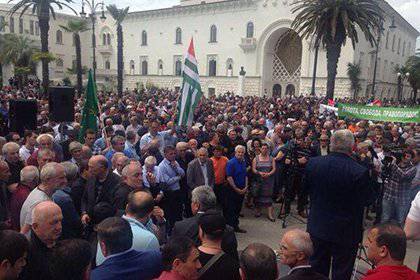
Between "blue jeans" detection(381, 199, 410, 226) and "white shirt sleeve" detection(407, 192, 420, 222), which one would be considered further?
"blue jeans" detection(381, 199, 410, 226)

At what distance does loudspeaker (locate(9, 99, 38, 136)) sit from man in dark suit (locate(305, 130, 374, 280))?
7931mm

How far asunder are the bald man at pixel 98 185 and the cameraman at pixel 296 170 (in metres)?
3.84

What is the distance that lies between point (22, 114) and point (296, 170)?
268 inches

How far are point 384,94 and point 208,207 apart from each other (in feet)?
181

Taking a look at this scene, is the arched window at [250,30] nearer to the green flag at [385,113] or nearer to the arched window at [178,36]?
the arched window at [178,36]

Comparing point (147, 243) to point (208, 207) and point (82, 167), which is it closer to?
point (208, 207)

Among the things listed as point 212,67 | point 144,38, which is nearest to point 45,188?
point 212,67

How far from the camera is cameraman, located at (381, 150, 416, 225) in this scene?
21.8 ft

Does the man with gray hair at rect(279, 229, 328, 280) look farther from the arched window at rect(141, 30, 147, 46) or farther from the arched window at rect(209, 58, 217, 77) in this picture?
the arched window at rect(141, 30, 147, 46)

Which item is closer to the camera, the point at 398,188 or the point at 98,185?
the point at 98,185

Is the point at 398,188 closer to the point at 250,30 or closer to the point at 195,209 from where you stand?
the point at 195,209

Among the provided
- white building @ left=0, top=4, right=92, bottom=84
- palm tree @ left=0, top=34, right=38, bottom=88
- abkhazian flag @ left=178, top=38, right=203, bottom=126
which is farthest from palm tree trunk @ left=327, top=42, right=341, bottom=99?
white building @ left=0, top=4, right=92, bottom=84

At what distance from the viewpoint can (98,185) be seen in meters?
4.85

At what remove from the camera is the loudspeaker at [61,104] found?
9.69 metres
